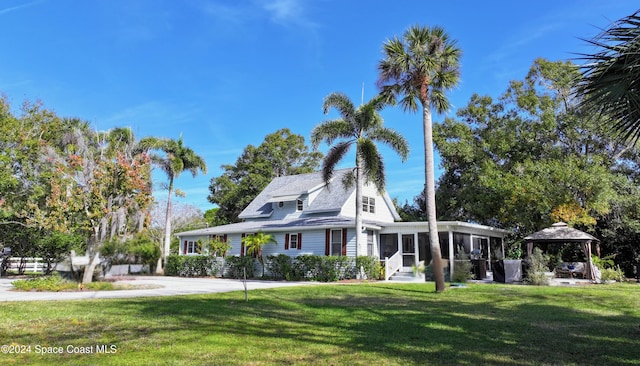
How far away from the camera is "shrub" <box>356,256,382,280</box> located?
19953mm

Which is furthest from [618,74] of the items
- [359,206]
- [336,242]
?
[336,242]

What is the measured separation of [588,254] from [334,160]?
12.8m

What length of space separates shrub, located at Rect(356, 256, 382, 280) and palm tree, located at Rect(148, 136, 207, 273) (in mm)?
14658

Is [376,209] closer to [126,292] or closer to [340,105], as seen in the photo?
[340,105]

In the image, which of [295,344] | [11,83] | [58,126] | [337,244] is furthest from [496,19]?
[58,126]

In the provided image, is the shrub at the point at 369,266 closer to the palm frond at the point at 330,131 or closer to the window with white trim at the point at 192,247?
the palm frond at the point at 330,131

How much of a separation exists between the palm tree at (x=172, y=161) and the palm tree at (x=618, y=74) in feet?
87.3

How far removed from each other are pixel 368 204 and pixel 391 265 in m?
5.28

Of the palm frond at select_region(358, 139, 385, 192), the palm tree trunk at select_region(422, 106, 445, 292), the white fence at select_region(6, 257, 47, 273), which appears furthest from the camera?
the white fence at select_region(6, 257, 47, 273)

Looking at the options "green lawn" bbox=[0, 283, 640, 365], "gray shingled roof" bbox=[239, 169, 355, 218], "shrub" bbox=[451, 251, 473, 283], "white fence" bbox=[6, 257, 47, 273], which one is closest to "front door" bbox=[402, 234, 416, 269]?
"shrub" bbox=[451, 251, 473, 283]

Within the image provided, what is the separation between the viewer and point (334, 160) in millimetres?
21234

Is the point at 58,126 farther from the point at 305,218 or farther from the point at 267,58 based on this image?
the point at 305,218

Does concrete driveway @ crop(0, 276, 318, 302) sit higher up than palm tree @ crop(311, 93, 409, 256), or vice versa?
palm tree @ crop(311, 93, 409, 256)

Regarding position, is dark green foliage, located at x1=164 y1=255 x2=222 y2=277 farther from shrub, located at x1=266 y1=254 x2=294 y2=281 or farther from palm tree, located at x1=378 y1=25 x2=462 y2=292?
palm tree, located at x1=378 y1=25 x2=462 y2=292
